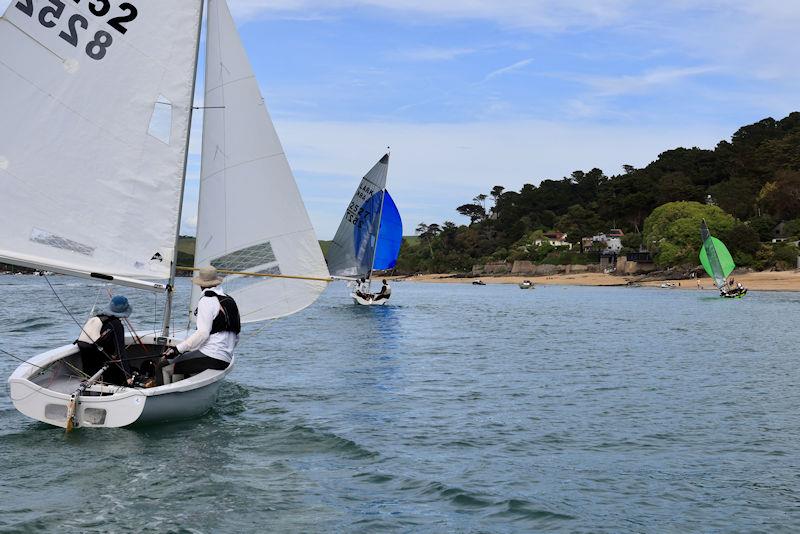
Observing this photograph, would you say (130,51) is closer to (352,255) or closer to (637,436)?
(637,436)

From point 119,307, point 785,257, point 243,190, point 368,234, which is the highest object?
point 368,234

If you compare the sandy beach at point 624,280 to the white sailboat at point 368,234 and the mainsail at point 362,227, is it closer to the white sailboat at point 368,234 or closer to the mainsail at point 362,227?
the white sailboat at point 368,234

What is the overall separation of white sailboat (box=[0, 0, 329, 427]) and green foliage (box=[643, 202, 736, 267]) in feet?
363

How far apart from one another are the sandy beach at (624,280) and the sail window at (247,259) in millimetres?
85084

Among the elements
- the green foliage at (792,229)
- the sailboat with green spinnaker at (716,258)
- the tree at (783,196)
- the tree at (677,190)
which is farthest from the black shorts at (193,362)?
the tree at (677,190)

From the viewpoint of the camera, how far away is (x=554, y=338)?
3362 centimetres

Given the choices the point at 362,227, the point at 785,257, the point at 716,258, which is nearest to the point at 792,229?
the point at 785,257

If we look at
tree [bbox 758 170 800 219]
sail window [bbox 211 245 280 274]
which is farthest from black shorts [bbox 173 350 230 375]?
tree [bbox 758 170 800 219]

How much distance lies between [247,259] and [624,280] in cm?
11280

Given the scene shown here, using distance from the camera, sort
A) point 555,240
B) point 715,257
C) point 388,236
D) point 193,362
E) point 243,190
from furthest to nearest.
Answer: point 555,240, point 715,257, point 388,236, point 243,190, point 193,362

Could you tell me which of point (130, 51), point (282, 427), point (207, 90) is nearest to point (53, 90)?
point (130, 51)

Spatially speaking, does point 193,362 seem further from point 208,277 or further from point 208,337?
point 208,277

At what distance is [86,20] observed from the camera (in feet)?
41.6

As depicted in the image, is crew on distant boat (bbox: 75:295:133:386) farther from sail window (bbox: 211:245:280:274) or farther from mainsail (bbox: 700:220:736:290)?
mainsail (bbox: 700:220:736:290)
